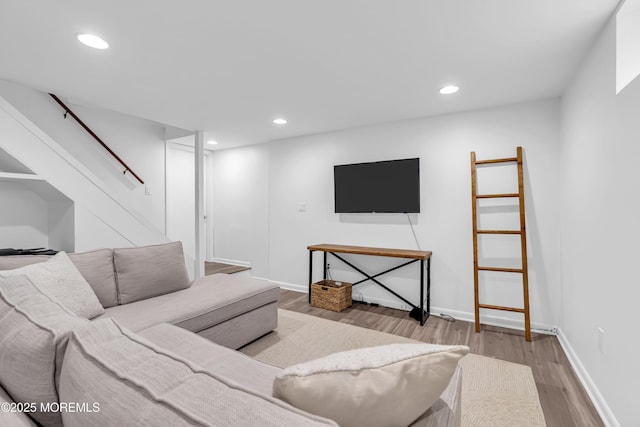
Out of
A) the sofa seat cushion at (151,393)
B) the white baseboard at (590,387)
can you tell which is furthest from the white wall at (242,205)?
the sofa seat cushion at (151,393)

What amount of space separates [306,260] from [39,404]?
369 centimetres

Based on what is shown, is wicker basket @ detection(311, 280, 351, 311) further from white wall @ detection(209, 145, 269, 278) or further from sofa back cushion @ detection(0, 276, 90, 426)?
sofa back cushion @ detection(0, 276, 90, 426)

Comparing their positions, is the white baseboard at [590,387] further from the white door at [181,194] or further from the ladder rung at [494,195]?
the white door at [181,194]

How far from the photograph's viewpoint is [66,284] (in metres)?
1.87

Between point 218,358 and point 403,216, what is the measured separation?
2772 mm

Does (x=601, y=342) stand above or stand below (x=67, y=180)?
below

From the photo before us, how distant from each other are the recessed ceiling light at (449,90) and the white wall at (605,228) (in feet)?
2.83

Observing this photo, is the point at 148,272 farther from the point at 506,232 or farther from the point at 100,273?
the point at 506,232

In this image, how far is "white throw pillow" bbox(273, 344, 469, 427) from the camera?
2.23 feet

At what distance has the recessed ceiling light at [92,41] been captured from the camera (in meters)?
1.89

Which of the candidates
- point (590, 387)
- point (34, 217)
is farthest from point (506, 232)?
point (34, 217)

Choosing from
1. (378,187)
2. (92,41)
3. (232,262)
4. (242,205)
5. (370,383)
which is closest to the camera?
(370,383)

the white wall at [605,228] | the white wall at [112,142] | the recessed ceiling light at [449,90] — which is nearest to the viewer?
the white wall at [605,228]

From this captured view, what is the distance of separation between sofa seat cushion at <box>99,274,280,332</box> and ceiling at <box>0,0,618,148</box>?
1.77m
